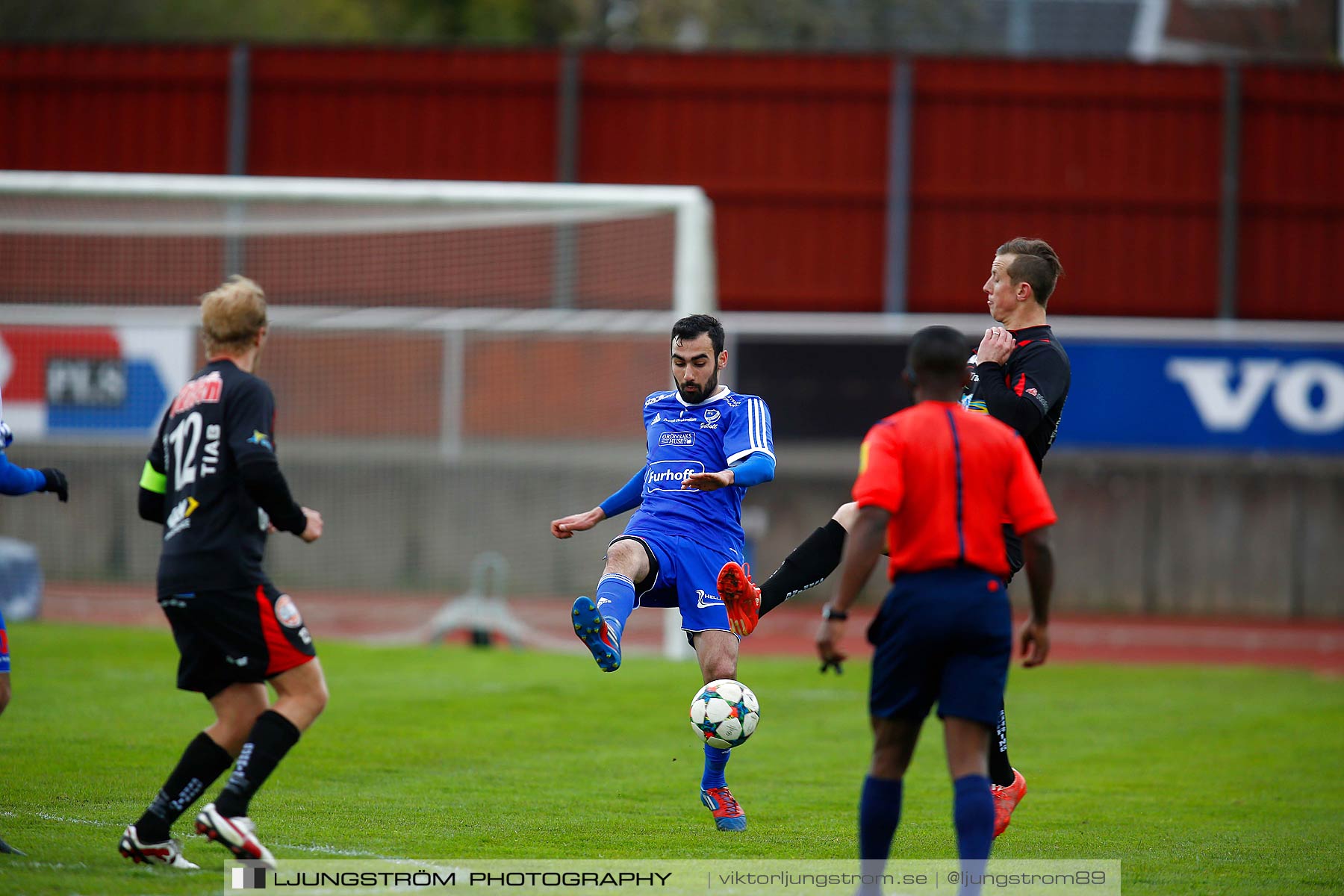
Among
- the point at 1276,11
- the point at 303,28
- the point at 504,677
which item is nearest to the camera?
the point at 504,677

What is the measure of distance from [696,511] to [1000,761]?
1849mm

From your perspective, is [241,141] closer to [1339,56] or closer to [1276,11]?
[1339,56]

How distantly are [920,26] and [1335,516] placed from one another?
2439cm

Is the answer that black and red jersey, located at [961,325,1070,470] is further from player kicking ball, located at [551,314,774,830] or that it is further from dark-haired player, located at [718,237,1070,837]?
player kicking ball, located at [551,314,774,830]

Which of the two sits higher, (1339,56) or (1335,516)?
(1339,56)

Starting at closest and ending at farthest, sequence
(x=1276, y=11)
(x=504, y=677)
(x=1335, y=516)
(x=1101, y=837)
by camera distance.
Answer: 1. (x=1101, y=837)
2. (x=504, y=677)
3. (x=1335, y=516)
4. (x=1276, y=11)

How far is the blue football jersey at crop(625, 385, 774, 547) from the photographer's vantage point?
7184mm

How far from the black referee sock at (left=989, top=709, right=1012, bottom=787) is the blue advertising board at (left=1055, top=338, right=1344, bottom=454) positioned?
13.9 m

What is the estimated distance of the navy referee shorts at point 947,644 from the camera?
4797 mm

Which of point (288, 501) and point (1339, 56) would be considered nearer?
point (288, 501)

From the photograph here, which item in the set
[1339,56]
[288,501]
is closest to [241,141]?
[288,501]

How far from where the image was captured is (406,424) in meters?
17.6

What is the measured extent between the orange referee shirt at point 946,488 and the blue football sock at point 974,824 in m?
0.71

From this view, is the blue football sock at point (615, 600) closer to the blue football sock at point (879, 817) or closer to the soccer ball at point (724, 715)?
the soccer ball at point (724, 715)
